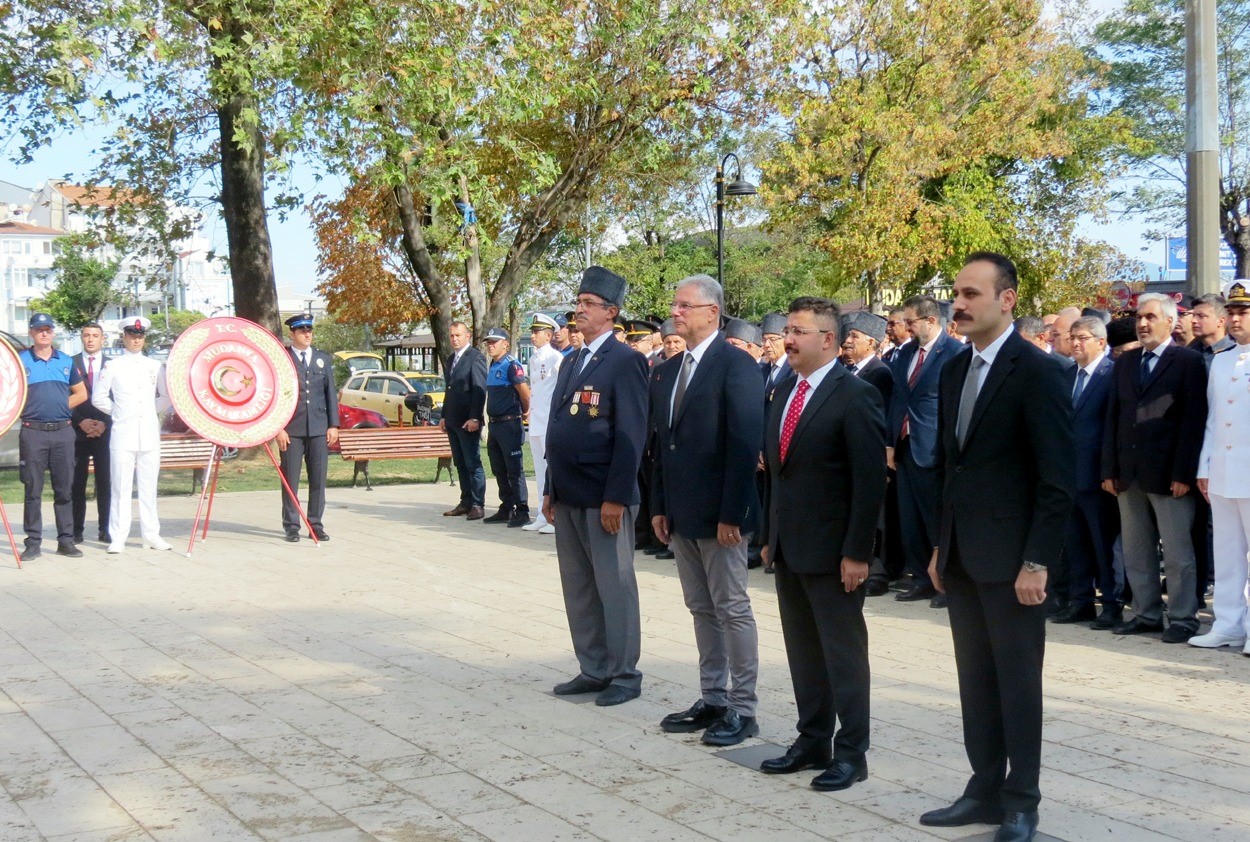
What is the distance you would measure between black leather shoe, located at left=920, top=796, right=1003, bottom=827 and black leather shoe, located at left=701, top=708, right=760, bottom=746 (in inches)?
49.9

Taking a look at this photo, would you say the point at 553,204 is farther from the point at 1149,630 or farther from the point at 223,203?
the point at 1149,630

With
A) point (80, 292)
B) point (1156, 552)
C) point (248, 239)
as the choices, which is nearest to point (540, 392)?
point (1156, 552)

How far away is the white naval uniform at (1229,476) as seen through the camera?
25.5ft

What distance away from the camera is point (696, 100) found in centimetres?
2562

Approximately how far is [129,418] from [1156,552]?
352 inches

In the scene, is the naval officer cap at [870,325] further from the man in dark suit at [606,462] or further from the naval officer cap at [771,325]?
the man in dark suit at [606,462]

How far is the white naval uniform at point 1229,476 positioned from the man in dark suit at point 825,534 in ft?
11.3

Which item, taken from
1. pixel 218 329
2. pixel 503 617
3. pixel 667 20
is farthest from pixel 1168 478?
pixel 667 20

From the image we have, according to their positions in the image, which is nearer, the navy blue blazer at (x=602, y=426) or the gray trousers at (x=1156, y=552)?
the navy blue blazer at (x=602, y=426)

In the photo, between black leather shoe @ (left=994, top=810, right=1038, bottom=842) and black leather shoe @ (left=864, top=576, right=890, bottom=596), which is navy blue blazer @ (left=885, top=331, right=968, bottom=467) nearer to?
black leather shoe @ (left=864, top=576, right=890, bottom=596)

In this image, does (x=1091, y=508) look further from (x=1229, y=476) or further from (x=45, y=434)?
(x=45, y=434)

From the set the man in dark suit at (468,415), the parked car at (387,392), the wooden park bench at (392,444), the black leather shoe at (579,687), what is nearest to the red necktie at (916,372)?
the black leather shoe at (579,687)

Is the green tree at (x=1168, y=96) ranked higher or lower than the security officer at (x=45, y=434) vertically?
higher

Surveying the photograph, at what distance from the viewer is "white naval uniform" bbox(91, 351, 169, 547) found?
12336 millimetres
